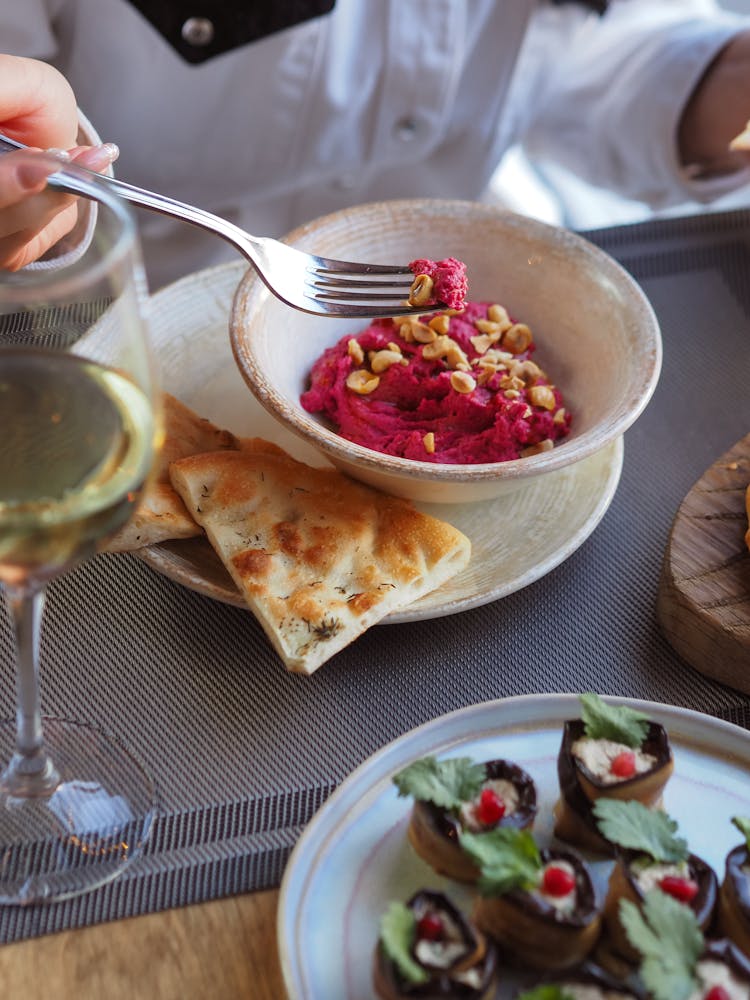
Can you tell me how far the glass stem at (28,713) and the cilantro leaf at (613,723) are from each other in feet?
1.52

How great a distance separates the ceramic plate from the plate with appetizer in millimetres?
210

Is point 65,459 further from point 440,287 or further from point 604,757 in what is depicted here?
point 440,287

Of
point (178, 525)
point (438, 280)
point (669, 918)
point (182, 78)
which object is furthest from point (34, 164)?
point (182, 78)

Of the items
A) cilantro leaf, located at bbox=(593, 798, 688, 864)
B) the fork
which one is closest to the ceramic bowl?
the fork

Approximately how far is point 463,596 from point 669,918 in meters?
0.43

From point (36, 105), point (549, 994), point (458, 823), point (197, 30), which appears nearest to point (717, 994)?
point (549, 994)

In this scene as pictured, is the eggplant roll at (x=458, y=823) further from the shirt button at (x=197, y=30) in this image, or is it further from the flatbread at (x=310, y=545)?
the shirt button at (x=197, y=30)

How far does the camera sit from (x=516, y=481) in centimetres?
116

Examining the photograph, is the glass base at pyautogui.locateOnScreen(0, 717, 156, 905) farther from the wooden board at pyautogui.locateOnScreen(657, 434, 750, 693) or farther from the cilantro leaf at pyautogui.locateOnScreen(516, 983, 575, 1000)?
the wooden board at pyautogui.locateOnScreen(657, 434, 750, 693)

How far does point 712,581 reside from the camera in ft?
3.76

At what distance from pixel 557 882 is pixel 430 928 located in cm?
11

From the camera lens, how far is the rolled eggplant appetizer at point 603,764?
Answer: 0.88 m

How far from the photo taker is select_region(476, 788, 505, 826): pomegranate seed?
0.86 m

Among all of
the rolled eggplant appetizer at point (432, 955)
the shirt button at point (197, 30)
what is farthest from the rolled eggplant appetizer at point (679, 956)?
the shirt button at point (197, 30)
